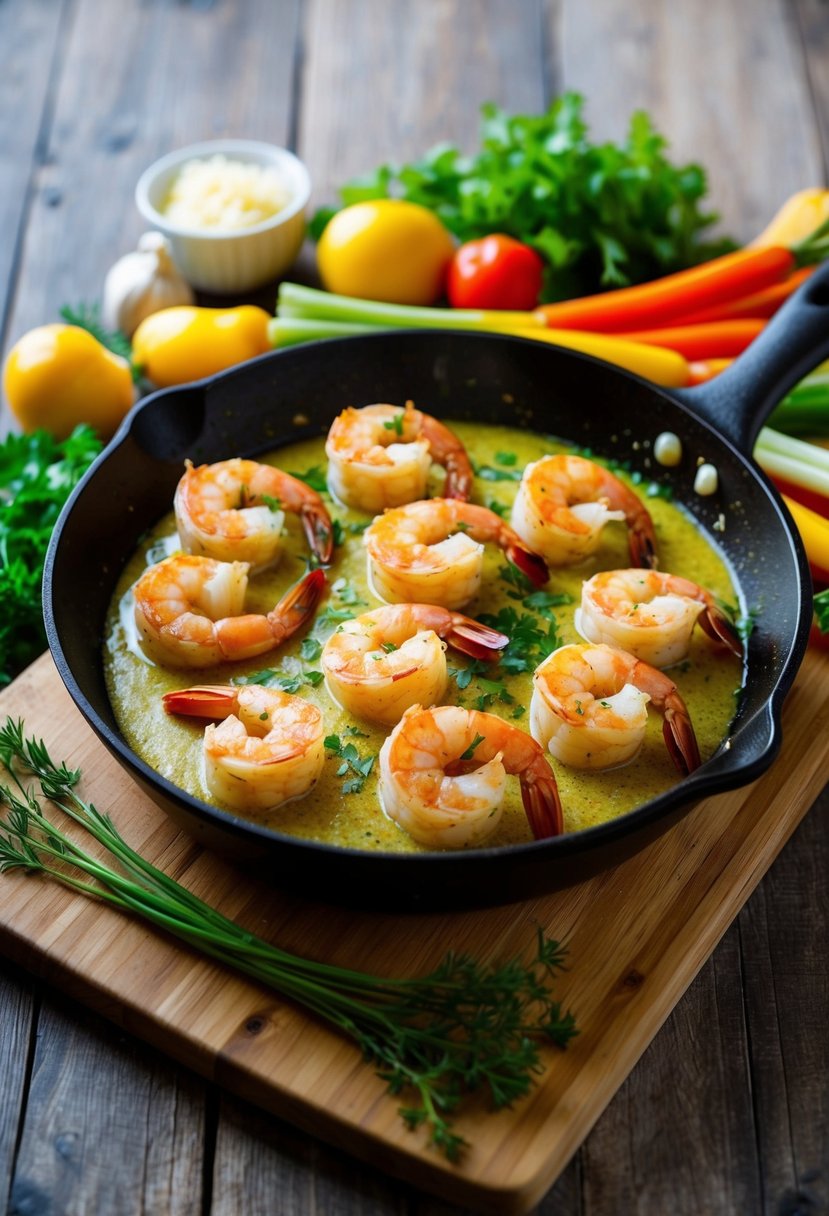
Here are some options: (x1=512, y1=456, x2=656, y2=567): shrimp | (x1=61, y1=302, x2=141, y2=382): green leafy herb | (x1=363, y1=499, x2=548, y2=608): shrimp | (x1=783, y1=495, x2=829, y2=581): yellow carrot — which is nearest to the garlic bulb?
(x1=61, y1=302, x2=141, y2=382): green leafy herb

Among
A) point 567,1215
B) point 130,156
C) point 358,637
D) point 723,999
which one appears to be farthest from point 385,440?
point 130,156

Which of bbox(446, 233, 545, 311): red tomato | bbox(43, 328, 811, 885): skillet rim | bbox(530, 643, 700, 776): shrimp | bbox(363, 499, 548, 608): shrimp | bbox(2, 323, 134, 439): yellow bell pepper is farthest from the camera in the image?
bbox(446, 233, 545, 311): red tomato

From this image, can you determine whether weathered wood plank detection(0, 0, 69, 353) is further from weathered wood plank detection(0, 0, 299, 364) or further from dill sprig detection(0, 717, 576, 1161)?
dill sprig detection(0, 717, 576, 1161)

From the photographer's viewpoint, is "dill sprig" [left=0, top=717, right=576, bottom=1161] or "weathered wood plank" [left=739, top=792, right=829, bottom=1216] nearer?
"dill sprig" [left=0, top=717, right=576, bottom=1161]

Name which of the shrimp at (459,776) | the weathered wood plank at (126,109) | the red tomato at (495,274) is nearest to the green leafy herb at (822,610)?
the shrimp at (459,776)

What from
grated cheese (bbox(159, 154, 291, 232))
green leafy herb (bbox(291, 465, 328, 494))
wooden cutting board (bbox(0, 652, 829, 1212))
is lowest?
wooden cutting board (bbox(0, 652, 829, 1212))

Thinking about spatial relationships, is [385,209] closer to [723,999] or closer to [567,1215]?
[723,999]

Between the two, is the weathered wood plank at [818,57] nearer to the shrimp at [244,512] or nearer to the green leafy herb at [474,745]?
the shrimp at [244,512]

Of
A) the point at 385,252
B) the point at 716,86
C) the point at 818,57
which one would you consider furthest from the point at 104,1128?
the point at 818,57
